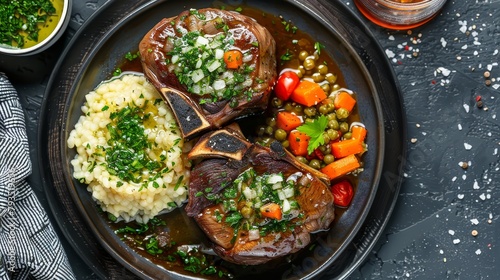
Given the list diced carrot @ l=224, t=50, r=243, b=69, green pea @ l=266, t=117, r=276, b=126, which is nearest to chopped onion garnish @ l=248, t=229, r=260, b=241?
green pea @ l=266, t=117, r=276, b=126

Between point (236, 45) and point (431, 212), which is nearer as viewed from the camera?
point (236, 45)

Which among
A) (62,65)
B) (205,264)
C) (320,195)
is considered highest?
(62,65)

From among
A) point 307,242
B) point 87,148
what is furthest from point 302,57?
point 87,148

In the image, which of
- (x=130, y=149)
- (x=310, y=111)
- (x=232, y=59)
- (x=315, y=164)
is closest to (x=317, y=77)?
(x=310, y=111)

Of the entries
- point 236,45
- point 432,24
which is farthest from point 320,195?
point 432,24

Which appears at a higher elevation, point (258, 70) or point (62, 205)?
point (258, 70)

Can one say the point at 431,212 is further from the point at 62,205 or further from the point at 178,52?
the point at 62,205

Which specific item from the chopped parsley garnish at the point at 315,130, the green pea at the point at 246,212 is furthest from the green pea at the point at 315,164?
the green pea at the point at 246,212

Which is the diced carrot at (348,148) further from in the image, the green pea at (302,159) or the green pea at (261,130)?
the green pea at (261,130)
